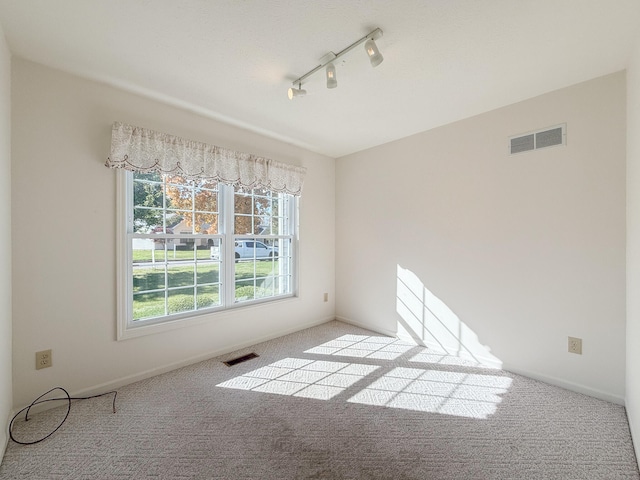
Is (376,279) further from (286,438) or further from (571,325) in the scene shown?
(286,438)

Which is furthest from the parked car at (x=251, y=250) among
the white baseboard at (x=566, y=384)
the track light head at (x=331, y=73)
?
the white baseboard at (x=566, y=384)

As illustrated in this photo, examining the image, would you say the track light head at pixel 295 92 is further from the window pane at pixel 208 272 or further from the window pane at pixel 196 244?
the window pane at pixel 208 272

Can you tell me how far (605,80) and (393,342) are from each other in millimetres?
2881

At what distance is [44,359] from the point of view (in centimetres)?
191

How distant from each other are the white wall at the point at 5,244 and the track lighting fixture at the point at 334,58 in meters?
1.71

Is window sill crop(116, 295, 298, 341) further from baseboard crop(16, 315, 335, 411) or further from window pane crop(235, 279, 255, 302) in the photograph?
baseboard crop(16, 315, 335, 411)

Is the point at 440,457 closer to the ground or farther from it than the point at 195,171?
closer to the ground

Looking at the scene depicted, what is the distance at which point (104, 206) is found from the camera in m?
2.15

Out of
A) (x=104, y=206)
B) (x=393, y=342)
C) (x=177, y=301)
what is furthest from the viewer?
(x=393, y=342)

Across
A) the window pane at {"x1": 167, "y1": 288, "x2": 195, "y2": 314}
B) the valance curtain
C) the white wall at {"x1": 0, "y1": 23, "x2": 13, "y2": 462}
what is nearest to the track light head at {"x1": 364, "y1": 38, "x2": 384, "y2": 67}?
the valance curtain

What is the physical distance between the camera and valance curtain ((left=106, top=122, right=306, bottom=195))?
215 cm

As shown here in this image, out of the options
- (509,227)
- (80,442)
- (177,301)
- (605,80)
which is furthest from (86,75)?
(605,80)

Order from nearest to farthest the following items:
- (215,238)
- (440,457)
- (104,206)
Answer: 1. (440,457)
2. (104,206)
3. (215,238)

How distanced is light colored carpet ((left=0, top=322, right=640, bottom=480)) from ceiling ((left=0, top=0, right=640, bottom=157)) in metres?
2.37
